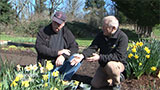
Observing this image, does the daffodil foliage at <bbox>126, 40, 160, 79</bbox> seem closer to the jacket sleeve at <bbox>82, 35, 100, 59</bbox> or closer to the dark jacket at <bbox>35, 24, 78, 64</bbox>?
the jacket sleeve at <bbox>82, 35, 100, 59</bbox>

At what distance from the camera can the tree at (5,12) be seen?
18.4 m

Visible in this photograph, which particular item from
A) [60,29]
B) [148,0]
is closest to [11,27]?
[148,0]

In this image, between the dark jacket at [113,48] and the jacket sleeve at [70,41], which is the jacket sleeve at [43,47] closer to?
the jacket sleeve at [70,41]

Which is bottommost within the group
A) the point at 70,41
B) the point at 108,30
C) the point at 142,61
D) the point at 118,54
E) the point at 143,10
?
the point at 142,61

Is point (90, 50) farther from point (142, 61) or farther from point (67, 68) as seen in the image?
point (142, 61)

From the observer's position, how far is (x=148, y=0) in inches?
561

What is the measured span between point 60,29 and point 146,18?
1455 centimetres

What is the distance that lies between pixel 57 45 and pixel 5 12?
60.5 ft

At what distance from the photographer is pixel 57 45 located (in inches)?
113

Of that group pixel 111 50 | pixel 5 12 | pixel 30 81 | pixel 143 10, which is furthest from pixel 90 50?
pixel 5 12

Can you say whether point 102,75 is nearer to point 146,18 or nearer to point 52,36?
point 52,36

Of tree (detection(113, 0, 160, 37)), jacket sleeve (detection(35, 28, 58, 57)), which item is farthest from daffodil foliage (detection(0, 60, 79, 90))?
tree (detection(113, 0, 160, 37))

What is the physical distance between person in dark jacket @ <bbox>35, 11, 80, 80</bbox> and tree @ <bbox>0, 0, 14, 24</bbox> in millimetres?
17229

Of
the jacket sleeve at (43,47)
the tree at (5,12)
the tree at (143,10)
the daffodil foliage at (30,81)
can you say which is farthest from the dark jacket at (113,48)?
the tree at (5,12)
